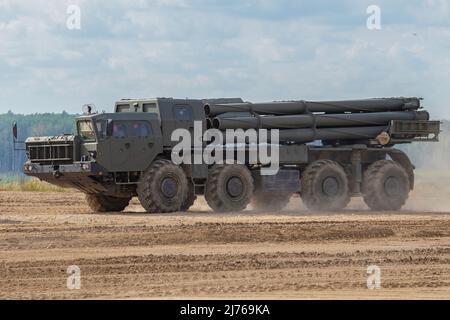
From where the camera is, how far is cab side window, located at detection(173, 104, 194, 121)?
31125mm

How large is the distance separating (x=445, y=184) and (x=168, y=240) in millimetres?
23326

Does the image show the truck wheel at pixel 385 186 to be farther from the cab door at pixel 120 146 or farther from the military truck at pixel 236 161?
the cab door at pixel 120 146

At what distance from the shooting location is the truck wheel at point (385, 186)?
33.4m

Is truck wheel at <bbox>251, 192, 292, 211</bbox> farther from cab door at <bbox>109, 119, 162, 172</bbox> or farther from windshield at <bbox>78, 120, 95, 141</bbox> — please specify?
windshield at <bbox>78, 120, 95, 141</bbox>

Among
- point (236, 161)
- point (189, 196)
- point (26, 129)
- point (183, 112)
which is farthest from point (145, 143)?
point (26, 129)

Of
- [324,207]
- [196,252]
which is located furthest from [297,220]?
[196,252]

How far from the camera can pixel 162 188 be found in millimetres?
30500

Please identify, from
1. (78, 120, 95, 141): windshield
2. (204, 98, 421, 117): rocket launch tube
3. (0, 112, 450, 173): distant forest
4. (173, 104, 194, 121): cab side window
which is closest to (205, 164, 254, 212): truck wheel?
(173, 104, 194, 121): cab side window

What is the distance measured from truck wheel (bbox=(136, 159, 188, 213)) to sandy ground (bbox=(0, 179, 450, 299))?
25.7 inches

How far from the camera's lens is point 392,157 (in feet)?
113

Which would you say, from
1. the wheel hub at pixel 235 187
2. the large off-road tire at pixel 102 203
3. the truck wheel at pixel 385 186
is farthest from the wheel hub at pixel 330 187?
the large off-road tire at pixel 102 203

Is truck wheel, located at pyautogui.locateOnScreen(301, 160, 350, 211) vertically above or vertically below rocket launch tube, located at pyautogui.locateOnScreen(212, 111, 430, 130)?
below

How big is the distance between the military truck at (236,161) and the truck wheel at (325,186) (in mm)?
25

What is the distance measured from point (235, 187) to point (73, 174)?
4.08 metres
